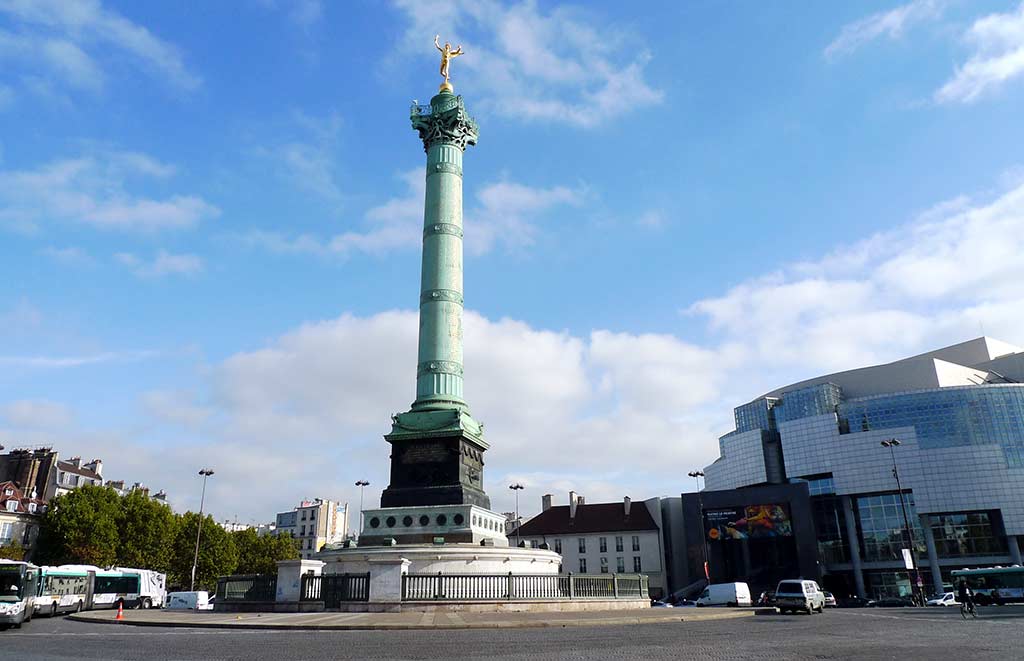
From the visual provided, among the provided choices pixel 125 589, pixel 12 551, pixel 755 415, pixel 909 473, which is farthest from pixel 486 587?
pixel 755 415

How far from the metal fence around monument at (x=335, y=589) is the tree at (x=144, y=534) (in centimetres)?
4099

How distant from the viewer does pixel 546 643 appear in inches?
609

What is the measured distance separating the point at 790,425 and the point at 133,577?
7351 centimetres

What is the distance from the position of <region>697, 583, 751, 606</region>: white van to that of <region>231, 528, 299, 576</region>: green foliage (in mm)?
44934

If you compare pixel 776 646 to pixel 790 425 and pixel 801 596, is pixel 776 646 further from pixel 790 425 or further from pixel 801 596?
pixel 790 425

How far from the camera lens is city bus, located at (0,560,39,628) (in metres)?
22.2

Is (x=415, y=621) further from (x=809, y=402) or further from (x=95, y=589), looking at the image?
(x=809, y=402)

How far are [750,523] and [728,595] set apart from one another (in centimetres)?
2784

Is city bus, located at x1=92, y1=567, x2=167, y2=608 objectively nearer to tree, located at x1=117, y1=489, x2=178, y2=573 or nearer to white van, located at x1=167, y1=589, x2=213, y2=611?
white van, located at x1=167, y1=589, x2=213, y2=611

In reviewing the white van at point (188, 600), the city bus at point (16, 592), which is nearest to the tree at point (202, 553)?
the white van at point (188, 600)

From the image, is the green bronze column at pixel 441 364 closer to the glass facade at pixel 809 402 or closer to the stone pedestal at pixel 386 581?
the stone pedestal at pixel 386 581

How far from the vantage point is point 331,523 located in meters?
128

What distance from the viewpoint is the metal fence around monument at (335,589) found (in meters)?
25.3

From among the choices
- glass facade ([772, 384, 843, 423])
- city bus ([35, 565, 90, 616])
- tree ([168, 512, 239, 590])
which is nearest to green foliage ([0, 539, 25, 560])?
tree ([168, 512, 239, 590])
